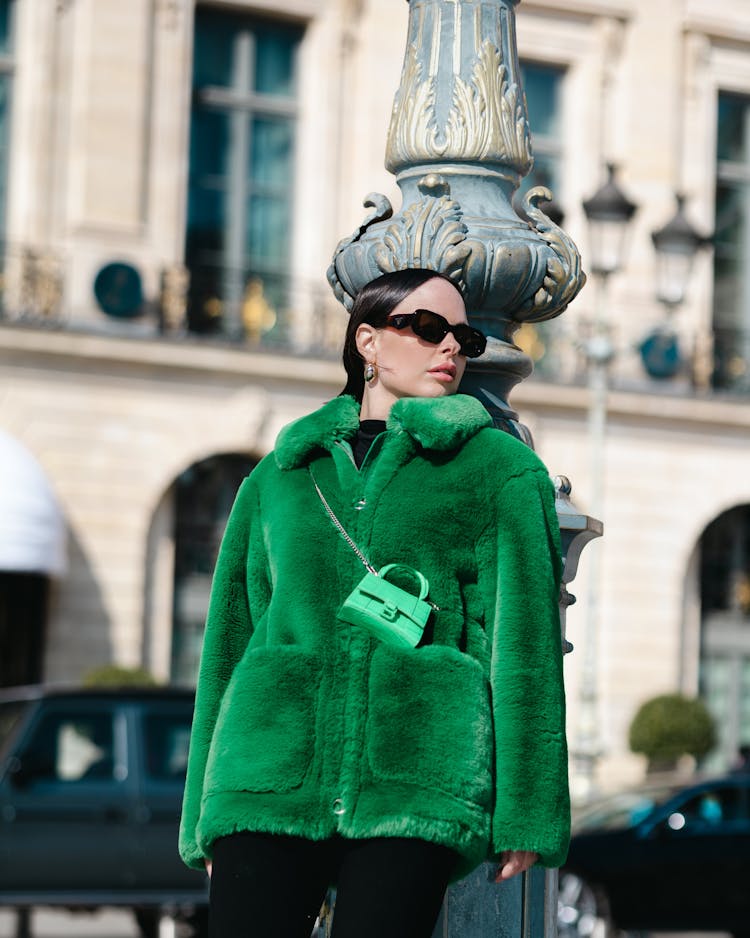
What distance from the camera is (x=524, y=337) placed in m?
27.0

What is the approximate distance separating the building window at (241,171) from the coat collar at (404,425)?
2131 cm

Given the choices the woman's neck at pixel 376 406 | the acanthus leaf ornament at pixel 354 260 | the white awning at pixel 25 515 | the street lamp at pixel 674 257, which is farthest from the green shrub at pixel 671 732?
the woman's neck at pixel 376 406

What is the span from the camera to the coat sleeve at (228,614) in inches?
178

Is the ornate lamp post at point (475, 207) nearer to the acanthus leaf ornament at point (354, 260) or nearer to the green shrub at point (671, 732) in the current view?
the acanthus leaf ornament at point (354, 260)

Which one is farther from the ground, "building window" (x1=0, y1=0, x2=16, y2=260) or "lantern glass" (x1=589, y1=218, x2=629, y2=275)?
"building window" (x1=0, y1=0, x2=16, y2=260)

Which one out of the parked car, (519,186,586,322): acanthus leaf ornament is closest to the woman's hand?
(519,186,586,322): acanthus leaf ornament

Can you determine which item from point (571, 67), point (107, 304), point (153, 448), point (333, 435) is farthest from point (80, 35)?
point (333, 435)

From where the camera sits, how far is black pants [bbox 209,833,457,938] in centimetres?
A: 412

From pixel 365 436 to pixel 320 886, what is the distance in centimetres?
96

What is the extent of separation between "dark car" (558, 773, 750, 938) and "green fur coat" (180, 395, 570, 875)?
441 inches

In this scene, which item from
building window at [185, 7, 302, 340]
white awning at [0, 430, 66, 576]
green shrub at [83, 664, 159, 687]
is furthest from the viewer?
building window at [185, 7, 302, 340]

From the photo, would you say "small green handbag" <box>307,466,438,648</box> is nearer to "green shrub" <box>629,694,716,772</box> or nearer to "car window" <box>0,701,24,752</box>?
"car window" <box>0,701,24,752</box>

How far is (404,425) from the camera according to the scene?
4.49 m

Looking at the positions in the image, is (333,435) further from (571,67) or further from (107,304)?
(571,67)
